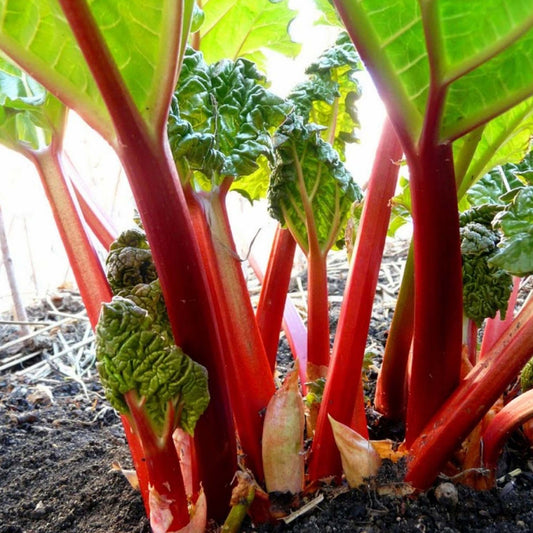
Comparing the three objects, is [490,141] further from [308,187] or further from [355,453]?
[355,453]

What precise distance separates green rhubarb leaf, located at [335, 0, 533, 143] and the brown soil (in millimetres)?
605

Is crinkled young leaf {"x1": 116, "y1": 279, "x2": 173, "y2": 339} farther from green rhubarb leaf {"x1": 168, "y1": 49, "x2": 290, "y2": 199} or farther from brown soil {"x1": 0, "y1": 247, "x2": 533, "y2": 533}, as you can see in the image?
brown soil {"x1": 0, "y1": 247, "x2": 533, "y2": 533}

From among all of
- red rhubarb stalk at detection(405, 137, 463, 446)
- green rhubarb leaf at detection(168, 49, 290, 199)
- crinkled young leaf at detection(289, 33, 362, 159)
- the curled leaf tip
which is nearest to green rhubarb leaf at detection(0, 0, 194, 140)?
green rhubarb leaf at detection(168, 49, 290, 199)

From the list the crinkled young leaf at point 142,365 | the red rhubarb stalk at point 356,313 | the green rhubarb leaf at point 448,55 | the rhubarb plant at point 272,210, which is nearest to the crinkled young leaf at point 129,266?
the rhubarb plant at point 272,210

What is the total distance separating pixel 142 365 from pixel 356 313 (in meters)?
0.41

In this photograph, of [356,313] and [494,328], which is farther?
[494,328]

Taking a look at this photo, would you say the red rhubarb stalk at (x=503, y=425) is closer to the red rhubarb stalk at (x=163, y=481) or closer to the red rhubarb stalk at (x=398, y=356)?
the red rhubarb stalk at (x=398, y=356)

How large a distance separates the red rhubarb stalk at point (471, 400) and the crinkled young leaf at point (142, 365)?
39cm

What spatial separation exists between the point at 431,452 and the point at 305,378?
387 mm

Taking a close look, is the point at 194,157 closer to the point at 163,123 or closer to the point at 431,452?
Result: the point at 163,123

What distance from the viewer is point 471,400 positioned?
3.07ft

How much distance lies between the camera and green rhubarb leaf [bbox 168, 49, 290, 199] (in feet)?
3.27

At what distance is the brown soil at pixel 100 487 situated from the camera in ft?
3.18

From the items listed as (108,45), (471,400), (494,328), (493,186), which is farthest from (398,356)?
(108,45)
